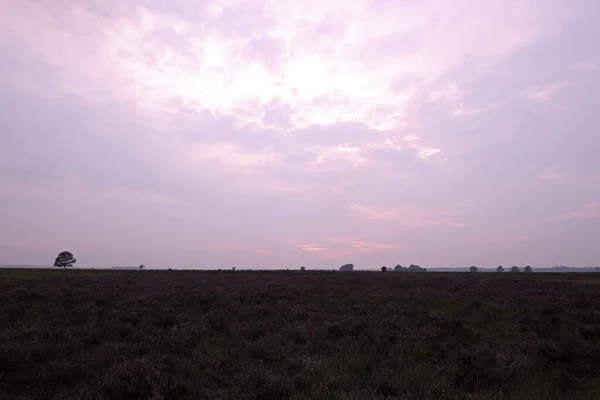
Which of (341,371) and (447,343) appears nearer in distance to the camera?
(341,371)

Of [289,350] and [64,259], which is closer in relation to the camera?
[289,350]

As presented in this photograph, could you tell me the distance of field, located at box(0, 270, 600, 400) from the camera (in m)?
7.54

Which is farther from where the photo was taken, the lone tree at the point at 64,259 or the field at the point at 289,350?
the lone tree at the point at 64,259

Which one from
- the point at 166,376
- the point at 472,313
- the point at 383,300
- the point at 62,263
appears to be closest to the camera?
the point at 166,376

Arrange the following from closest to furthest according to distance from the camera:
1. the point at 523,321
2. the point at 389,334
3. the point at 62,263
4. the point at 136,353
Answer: the point at 136,353, the point at 389,334, the point at 523,321, the point at 62,263

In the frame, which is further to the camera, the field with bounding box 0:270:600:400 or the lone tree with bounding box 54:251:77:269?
the lone tree with bounding box 54:251:77:269

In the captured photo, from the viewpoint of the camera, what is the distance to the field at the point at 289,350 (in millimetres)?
7543

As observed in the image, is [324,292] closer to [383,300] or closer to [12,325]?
[383,300]

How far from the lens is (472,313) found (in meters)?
16.4

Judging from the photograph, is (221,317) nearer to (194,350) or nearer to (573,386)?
(194,350)

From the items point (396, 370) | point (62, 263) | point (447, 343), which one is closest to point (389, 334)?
point (447, 343)

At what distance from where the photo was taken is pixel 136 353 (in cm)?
1005

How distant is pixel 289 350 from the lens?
10445 millimetres

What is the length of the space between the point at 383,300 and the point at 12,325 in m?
17.5
